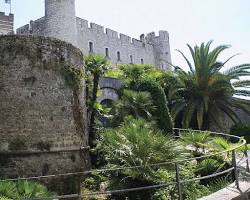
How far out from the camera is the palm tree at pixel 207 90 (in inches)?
802

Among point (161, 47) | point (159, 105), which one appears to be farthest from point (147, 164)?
point (161, 47)

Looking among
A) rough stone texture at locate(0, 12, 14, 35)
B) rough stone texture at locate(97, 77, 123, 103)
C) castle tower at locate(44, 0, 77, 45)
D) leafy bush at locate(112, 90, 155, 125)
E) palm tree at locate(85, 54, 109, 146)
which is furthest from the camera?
castle tower at locate(44, 0, 77, 45)

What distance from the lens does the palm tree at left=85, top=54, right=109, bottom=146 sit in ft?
49.0

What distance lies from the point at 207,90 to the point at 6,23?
17173 mm

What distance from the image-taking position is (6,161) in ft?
36.4

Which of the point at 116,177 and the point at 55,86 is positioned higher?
the point at 55,86

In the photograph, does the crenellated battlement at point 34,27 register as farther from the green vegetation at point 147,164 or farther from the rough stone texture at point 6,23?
the green vegetation at point 147,164

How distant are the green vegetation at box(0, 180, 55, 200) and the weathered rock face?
9.79 ft

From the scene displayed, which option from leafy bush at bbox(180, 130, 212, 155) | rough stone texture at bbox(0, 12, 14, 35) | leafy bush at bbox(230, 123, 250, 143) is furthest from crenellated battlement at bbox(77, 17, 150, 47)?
leafy bush at bbox(180, 130, 212, 155)

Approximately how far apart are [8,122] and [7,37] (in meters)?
2.59

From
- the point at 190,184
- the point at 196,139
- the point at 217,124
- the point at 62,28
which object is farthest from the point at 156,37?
the point at 190,184

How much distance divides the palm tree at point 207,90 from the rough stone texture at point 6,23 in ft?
47.8

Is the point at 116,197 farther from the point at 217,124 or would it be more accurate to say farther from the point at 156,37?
the point at 156,37

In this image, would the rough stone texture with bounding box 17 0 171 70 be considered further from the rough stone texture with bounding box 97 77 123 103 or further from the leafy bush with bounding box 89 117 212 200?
the leafy bush with bounding box 89 117 212 200
